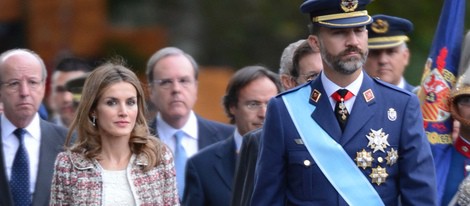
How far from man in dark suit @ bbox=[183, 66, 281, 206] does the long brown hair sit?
6.30 ft

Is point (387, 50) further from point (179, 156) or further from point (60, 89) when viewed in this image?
point (60, 89)

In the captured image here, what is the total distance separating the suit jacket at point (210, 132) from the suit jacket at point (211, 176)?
102cm

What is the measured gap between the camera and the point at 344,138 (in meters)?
11.1

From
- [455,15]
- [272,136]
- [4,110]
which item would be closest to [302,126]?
[272,136]

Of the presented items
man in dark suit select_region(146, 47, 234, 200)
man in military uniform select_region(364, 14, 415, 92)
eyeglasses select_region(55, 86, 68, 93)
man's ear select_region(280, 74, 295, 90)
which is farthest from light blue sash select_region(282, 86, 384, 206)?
eyeglasses select_region(55, 86, 68, 93)

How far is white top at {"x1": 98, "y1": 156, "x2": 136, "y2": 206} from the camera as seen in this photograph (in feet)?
38.0

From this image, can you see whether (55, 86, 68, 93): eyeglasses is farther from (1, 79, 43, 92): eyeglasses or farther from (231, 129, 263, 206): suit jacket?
(231, 129, 263, 206): suit jacket

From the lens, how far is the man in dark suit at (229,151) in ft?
45.4

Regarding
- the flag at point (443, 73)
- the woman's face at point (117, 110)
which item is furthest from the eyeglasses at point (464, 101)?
the woman's face at point (117, 110)

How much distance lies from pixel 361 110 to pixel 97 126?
5.70 ft

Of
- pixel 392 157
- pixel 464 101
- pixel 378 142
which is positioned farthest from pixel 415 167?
pixel 464 101

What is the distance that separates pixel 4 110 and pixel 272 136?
3059 mm

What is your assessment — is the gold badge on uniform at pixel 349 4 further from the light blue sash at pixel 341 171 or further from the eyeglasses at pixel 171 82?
the eyeglasses at pixel 171 82

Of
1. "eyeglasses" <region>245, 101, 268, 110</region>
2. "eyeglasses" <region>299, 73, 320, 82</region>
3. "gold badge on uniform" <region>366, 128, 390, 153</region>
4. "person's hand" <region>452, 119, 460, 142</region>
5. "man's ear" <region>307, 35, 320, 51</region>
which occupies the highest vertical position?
"man's ear" <region>307, 35, 320, 51</region>
